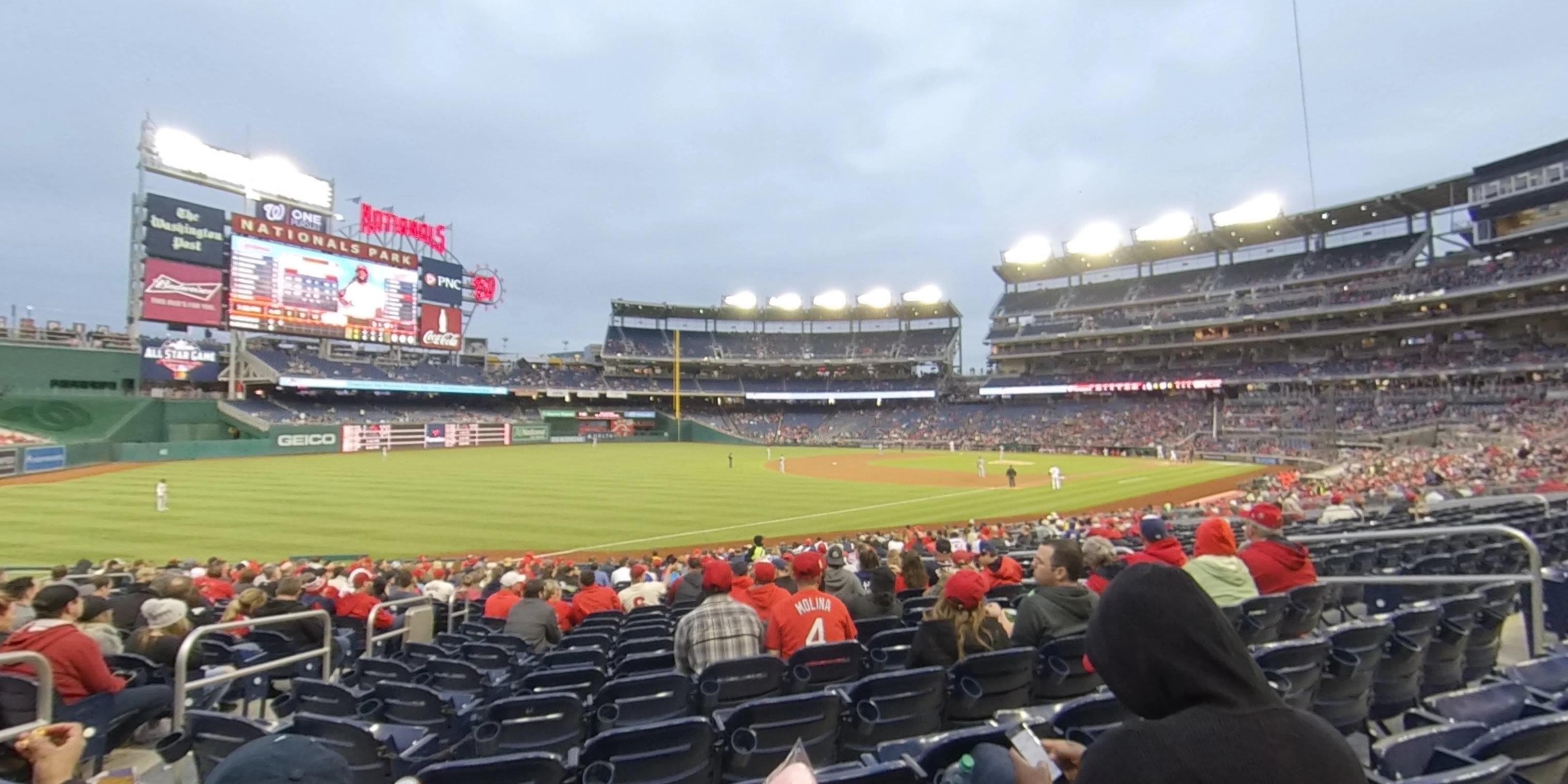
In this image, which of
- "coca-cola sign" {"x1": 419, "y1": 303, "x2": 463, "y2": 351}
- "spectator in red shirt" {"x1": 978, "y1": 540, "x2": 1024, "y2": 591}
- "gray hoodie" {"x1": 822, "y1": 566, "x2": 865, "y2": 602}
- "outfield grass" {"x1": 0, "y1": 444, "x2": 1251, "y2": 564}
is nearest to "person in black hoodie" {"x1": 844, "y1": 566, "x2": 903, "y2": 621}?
"gray hoodie" {"x1": 822, "y1": 566, "x2": 865, "y2": 602}

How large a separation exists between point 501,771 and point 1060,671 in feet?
12.0

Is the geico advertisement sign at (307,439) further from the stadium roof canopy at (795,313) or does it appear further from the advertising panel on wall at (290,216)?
the stadium roof canopy at (795,313)

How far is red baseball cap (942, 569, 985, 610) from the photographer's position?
501cm

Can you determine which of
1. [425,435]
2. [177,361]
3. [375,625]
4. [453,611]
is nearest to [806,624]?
[375,625]

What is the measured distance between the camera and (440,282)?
229 feet

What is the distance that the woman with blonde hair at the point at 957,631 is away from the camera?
4.95 m

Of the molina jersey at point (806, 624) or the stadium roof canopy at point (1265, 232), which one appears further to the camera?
the stadium roof canopy at point (1265, 232)

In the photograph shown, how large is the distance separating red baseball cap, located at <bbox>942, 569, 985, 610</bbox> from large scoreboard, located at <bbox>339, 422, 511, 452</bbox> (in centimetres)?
6338

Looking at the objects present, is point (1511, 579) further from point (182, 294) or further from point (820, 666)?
point (182, 294)

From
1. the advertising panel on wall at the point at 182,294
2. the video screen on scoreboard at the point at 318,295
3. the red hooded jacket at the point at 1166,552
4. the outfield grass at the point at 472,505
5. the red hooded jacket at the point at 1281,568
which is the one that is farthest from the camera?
the video screen on scoreboard at the point at 318,295

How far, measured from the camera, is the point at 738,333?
→ 4023 inches

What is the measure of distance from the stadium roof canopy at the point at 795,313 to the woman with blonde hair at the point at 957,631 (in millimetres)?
92567

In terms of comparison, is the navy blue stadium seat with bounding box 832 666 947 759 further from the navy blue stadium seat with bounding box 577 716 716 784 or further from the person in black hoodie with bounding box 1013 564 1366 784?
the person in black hoodie with bounding box 1013 564 1366 784

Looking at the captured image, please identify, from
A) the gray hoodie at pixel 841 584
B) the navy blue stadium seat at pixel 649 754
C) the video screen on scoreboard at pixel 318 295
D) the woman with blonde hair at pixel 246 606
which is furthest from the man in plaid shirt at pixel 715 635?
the video screen on scoreboard at pixel 318 295
